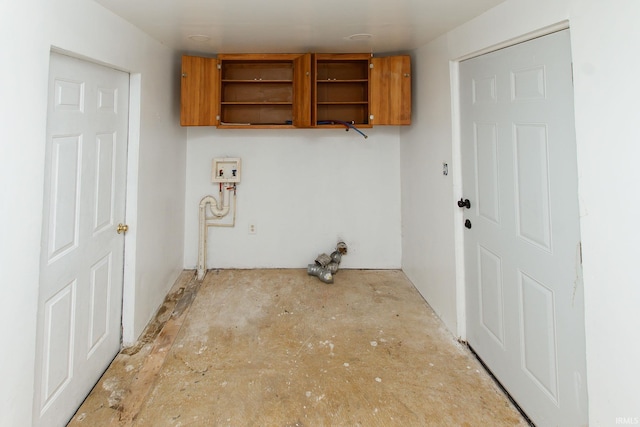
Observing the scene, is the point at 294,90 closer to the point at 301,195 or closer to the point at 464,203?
the point at 301,195

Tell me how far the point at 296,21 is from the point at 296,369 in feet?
7.42

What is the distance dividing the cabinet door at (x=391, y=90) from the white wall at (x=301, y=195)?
0.57 metres

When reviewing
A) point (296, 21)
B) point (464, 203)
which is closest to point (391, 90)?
point (296, 21)

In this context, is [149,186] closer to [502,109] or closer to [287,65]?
[287,65]

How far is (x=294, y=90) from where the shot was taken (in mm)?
3004

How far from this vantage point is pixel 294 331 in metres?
2.42

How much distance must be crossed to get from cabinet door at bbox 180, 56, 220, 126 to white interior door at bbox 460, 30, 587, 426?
2.11 metres

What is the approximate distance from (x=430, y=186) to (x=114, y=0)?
244 centimetres

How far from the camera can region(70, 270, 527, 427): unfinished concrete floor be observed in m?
1.64

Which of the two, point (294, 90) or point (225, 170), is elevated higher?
point (294, 90)

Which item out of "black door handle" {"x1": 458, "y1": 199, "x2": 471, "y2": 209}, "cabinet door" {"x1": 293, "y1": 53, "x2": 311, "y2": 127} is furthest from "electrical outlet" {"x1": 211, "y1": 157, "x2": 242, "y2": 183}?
"black door handle" {"x1": 458, "y1": 199, "x2": 471, "y2": 209}

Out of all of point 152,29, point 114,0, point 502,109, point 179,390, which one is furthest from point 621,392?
point 152,29

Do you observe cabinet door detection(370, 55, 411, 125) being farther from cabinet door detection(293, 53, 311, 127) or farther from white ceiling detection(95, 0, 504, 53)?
cabinet door detection(293, 53, 311, 127)

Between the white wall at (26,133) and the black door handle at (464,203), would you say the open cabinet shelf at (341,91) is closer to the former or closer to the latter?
the black door handle at (464,203)
